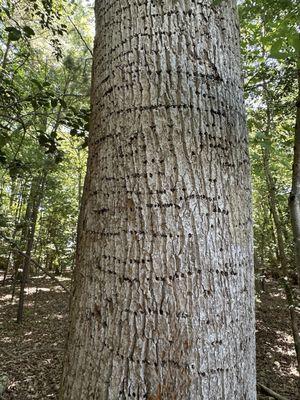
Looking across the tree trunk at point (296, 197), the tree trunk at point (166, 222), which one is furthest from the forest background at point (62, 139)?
the tree trunk at point (166, 222)

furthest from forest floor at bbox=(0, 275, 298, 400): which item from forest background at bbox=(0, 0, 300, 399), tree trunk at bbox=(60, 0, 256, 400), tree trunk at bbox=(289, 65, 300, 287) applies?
tree trunk at bbox=(289, 65, 300, 287)

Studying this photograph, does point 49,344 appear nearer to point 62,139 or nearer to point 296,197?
point 62,139

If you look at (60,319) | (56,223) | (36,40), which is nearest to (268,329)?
(60,319)

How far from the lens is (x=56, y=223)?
12.6m

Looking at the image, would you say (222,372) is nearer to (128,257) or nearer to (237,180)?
(128,257)

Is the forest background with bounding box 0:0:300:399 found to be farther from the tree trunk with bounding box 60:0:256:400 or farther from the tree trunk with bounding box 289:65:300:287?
the tree trunk with bounding box 60:0:256:400

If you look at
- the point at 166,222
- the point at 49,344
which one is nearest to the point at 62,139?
the point at 166,222

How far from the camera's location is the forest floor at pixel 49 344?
5180 millimetres

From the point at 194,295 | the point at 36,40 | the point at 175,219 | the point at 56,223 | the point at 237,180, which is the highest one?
the point at 36,40

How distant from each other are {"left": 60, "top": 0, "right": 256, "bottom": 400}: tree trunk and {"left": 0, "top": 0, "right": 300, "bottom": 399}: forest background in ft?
1.45

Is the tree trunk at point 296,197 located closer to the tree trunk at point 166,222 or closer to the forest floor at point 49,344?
the tree trunk at point 166,222

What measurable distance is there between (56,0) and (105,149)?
6487mm

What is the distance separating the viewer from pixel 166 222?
0.77 m

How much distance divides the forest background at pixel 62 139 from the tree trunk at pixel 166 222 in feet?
1.45
